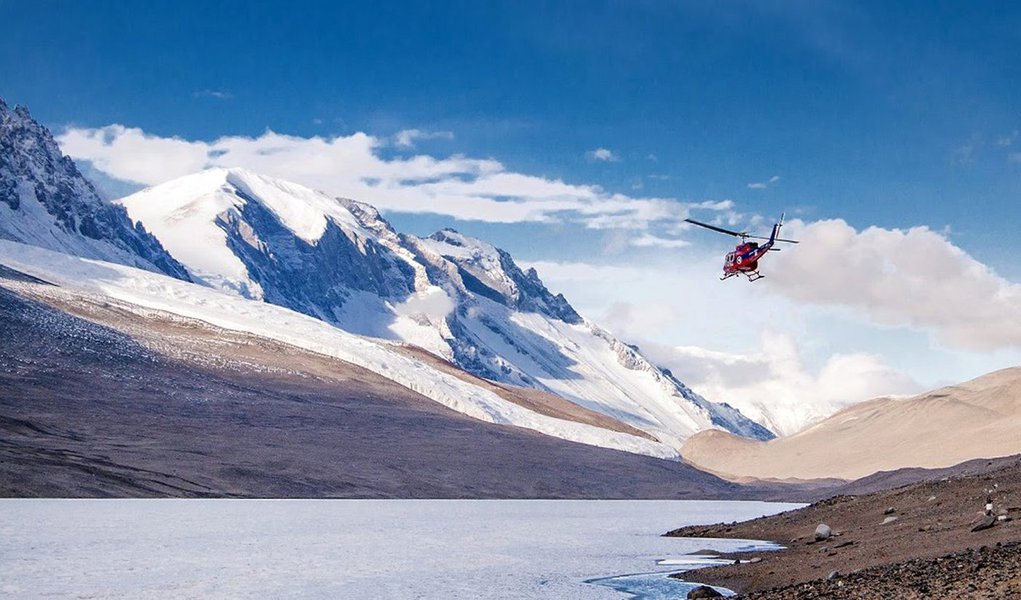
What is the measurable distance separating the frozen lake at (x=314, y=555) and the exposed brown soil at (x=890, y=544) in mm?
3569

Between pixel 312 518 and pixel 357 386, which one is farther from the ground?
pixel 357 386

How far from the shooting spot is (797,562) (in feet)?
137

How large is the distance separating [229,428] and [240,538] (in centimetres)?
9345

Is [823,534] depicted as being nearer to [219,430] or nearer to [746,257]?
[746,257]

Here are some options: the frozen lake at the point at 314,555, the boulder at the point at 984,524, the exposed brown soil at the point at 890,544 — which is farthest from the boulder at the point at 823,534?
the boulder at the point at 984,524

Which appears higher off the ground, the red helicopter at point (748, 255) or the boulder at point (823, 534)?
the red helicopter at point (748, 255)

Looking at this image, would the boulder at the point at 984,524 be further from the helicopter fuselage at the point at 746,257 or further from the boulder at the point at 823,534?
the helicopter fuselage at the point at 746,257

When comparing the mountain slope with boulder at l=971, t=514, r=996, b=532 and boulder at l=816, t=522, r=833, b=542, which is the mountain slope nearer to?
boulder at l=816, t=522, r=833, b=542

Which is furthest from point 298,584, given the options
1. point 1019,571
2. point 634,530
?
point 634,530

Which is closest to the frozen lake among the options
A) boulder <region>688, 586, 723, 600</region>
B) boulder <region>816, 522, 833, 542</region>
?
boulder <region>688, 586, 723, 600</region>

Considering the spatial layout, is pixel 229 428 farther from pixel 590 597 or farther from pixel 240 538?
pixel 590 597

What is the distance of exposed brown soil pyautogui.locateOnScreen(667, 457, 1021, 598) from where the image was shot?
28547 mm

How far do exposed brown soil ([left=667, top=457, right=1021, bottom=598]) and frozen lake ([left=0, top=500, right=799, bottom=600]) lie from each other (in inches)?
141

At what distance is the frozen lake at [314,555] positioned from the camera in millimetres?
38281
